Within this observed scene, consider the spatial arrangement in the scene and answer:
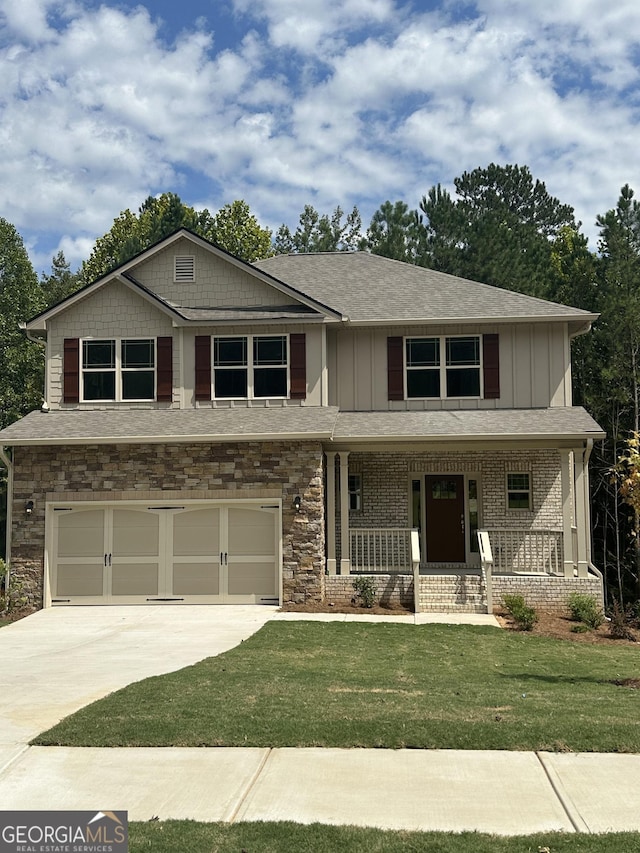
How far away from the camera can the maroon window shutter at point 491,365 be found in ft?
65.6

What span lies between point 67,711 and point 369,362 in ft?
42.9

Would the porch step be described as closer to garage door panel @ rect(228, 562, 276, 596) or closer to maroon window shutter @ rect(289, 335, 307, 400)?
garage door panel @ rect(228, 562, 276, 596)

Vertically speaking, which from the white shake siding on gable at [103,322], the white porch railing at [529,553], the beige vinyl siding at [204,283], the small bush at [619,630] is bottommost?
the small bush at [619,630]

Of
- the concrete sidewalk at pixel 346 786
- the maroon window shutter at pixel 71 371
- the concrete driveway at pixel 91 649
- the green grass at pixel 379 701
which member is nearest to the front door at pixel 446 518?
the concrete driveway at pixel 91 649

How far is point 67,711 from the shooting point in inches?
343

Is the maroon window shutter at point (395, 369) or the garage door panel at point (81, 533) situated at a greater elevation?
the maroon window shutter at point (395, 369)

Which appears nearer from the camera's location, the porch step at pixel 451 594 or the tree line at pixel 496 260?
the porch step at pixel 451 594

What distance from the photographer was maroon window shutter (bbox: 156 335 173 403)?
1934 cm

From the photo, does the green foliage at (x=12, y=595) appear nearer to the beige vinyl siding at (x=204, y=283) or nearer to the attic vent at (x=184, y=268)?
the beige vinyl siding at (x=204, y=283)

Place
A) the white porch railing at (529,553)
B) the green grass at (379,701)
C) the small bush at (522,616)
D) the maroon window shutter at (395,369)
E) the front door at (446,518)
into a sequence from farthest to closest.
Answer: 1. the front door at (446,518)
2. the maroon window shutter at (395,369)
3. the white porch railing at (529,553)
4. the small bush at (522,616)
5. the green grass at (379,701)

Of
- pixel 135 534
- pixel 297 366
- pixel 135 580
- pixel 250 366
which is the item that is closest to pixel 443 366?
pixel 297 366

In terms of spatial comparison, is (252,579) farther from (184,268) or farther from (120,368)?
(184,268)

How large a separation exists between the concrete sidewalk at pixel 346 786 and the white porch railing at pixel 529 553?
36.4 ft

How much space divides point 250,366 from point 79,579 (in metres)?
5.95
